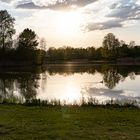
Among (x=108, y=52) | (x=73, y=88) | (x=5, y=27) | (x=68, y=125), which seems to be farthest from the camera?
(x=108, y=52)

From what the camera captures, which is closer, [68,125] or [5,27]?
[68,125]

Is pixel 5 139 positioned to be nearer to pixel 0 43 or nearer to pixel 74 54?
pixel 0 43

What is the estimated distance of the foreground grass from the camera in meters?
12.5

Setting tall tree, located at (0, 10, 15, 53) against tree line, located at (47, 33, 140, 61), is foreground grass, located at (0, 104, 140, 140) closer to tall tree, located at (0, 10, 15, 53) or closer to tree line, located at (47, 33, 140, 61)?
tall tree, located at (0, 10, 15, 53)

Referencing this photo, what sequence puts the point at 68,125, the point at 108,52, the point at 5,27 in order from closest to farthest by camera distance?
the point at 68,125 → the point at 5,27 → the point at 108,52

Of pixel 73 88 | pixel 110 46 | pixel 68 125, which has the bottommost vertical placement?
pixel 73 88

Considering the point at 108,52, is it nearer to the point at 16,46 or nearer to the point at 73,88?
the point at 16,46

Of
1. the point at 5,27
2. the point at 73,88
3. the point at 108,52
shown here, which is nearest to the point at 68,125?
the point at 73,88

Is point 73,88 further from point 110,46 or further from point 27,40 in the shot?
point 110,46

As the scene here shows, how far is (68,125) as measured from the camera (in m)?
14.6

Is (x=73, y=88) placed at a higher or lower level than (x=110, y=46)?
lower

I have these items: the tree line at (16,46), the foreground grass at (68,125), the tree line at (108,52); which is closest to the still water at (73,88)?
the foreground grass at (68,125)

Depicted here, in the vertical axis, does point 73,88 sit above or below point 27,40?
below

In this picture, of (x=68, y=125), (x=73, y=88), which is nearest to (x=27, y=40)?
(x=73, y=88)
